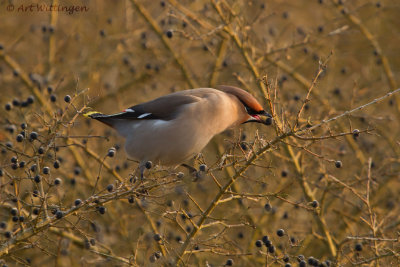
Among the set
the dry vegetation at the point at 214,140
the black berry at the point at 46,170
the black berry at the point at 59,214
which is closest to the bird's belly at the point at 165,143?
the dry vegetation at the point at 214,140

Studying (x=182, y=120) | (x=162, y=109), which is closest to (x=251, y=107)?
(x=182, y=120)

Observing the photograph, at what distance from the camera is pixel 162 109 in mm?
5656

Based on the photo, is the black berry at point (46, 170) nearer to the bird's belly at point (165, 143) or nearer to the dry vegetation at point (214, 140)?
the dry vegetation at point (214, 140)

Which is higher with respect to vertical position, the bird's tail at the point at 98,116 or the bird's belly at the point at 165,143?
the bird's tail at the point at 98,116

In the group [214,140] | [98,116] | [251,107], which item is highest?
[98,116]

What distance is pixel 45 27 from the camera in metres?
7.50

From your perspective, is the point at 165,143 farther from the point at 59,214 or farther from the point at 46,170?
the point at 59,214

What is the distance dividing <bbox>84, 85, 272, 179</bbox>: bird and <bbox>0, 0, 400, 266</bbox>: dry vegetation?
28 centimetres

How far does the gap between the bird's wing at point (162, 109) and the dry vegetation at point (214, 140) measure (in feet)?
1.69

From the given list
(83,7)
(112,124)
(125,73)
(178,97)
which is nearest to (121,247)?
(112,124)

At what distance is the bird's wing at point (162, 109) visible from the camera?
557 centimetres

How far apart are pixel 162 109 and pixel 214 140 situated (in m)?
1.50

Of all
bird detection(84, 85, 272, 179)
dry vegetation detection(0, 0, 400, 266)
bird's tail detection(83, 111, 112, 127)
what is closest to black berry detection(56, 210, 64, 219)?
dry vegetation detection(0, 0, 400, 266)

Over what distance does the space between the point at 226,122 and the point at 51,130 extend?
1.99m
